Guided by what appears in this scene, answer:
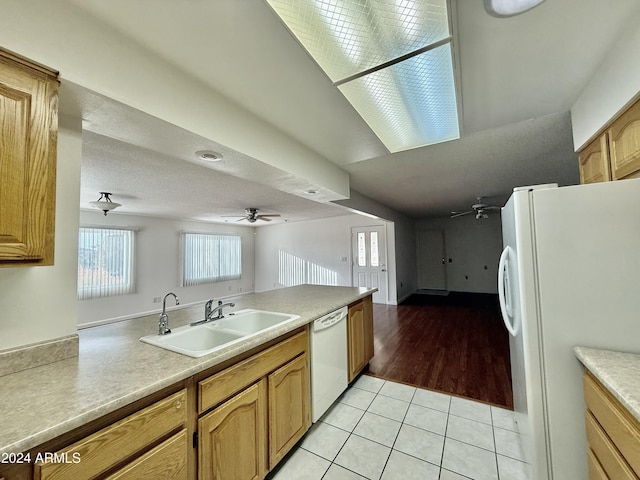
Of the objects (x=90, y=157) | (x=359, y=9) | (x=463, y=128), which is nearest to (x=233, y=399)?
(x=359, y=9)

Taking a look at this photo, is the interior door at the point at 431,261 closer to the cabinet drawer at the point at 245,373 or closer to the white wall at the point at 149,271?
the white wall at the point at 149,271

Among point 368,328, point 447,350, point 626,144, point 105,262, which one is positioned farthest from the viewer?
point 105,262

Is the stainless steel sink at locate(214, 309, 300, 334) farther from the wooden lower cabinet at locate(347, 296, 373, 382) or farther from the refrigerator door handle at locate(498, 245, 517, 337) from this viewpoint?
the refrigerator door handle at locate(498, 245, 517, 337)

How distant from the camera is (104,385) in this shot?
88cm

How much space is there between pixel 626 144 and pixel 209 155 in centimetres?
237

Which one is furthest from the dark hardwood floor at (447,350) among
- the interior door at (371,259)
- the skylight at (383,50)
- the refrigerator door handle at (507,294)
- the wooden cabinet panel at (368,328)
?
the skylight at (383,50)

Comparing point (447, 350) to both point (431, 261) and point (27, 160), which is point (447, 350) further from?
point (431, 261)

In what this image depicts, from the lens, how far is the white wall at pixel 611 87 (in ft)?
3.75

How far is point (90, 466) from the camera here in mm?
770

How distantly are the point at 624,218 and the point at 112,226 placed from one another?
713cm

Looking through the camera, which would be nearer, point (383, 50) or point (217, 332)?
point (383, 50)

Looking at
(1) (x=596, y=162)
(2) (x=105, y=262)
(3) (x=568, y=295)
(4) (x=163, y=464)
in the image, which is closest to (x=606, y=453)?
(3) (x=568, y=295)

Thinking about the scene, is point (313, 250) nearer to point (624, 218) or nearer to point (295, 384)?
point (295, 384)

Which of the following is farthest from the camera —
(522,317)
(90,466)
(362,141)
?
(362,141)
